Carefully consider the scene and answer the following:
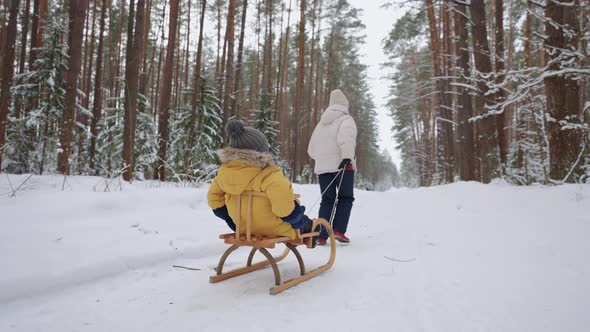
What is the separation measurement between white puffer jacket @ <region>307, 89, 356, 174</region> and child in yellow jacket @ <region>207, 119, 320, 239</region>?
175 centimetres

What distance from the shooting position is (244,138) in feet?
8.47

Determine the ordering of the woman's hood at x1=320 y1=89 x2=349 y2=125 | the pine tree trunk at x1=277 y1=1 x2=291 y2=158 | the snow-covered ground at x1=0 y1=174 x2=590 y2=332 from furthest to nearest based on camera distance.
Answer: the pine tree trunk at x1=277 y1=1 x2=291 y2=158
the woman's hood at x1=320 y1=89 x2=349 y2=125
the snow-covered ground at x1=0 y1=174 x2=590 y2=332

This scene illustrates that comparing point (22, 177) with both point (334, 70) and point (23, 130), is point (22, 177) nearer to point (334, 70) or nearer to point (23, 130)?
point (23, 130)

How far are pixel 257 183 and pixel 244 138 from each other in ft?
1.25

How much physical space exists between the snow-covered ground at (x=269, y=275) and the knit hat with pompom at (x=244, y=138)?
1.20 meters

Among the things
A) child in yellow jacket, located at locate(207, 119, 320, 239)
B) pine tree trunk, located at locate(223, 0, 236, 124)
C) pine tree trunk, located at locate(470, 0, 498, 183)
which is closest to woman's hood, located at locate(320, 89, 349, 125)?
child in yellow jacket, located at locate(207, 119, 320, 239)

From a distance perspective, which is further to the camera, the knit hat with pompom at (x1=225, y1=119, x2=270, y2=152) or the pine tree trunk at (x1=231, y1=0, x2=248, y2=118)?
the pine tree trunk at (x1=231, y1=0, x2=248, y2=118)

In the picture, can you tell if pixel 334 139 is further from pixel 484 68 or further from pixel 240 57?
pixel 240 57

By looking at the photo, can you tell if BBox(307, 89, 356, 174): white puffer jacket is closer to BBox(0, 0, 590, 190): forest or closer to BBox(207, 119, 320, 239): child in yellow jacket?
BBox(207, 119, 320, 239): child in yellow jacket

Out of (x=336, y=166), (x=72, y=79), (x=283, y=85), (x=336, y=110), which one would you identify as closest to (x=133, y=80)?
(x=72, y=79)

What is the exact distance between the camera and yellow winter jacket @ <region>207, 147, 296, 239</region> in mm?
2480

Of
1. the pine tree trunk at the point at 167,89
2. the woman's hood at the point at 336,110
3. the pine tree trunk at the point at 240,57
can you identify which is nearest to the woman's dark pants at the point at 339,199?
the woman's hood at the point at 336,110

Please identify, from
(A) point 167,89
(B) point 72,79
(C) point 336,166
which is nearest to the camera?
(C) point 336,166

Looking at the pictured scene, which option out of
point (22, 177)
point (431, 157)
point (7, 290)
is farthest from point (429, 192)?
point (431, 157)
